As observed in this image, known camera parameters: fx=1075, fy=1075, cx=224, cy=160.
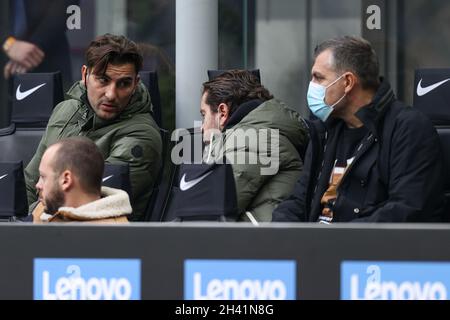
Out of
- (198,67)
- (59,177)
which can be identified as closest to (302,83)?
(198,67)

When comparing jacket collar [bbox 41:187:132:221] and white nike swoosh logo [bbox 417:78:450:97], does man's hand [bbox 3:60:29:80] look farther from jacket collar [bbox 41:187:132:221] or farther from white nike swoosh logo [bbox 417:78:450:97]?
jacket collar [bbox 41:187:132:221]

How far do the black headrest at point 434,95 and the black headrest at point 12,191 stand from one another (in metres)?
1.95

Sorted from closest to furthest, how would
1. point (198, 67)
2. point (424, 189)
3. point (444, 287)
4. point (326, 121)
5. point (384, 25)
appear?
point (444, 287)
point (424, 189)
point (326, 121)
point (198, 67)
point (384, 25)

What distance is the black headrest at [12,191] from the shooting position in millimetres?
4395

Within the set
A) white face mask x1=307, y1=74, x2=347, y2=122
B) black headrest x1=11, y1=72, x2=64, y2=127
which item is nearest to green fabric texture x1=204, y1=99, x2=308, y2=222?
white face mask x1=307, y1=74, x2=347, y2=122

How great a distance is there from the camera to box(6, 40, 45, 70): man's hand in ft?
23.8

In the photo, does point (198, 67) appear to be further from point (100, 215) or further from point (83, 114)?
point (100, 215)

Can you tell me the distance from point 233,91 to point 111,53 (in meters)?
0.63

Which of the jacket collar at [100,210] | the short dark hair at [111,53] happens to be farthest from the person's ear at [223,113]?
the jacket collar at [100,210]

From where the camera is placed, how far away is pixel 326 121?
15.8ft

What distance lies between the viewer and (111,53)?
5301mm

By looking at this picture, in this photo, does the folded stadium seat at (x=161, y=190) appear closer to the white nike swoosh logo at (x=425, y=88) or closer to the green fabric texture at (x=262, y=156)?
the green fabric texture at (x=262, y=156)

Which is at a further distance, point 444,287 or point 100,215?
point 100,215

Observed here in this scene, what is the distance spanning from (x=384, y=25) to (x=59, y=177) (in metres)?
3.46
